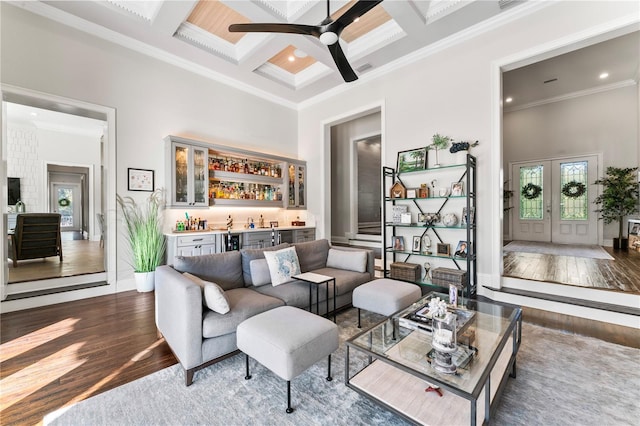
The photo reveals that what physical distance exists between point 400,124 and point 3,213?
18.6ft

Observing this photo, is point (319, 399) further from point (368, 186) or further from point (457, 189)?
point (368, 186)

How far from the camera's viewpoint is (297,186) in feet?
20.4

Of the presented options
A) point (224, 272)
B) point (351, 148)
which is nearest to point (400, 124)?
point (351, 148)

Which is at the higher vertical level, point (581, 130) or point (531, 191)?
point (581, 130)

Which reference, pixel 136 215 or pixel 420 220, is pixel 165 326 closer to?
pixel 136 215

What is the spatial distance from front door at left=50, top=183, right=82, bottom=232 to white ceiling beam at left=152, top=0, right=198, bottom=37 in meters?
7.30

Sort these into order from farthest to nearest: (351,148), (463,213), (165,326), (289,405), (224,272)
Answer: (351,148), (463,213), (224,272), (165,326), (289,405)

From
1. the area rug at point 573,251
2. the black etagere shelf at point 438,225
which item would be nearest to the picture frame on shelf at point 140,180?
the black etagere shelf at point 438,225

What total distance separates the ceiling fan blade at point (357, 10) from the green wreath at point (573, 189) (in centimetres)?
785

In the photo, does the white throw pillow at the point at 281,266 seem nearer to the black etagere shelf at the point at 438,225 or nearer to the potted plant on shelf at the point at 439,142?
the black etagere shelf at the point at 438,225

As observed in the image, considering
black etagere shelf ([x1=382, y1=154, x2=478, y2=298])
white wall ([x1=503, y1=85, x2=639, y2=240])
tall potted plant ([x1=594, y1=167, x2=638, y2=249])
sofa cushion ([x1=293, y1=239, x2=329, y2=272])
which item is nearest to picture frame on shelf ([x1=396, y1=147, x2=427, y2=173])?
black etagere shelf ([x1=382, y1=154, x2=478, y2=298])

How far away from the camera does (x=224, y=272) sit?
8.80 feet

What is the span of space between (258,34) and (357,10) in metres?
2.52

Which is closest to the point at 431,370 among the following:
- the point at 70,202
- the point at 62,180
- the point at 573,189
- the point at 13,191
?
the point at 573,189
